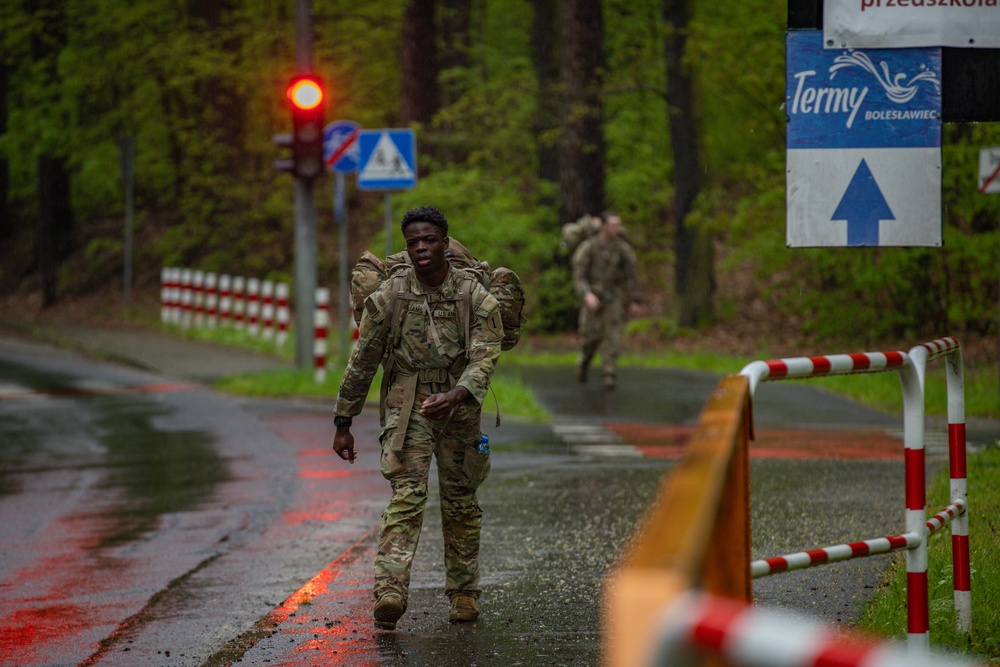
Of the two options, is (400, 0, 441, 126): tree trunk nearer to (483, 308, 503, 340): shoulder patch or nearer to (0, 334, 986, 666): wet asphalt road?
(0, 334, 986, 666): wet asphalt road

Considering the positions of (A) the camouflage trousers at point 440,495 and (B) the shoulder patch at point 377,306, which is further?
(B) the shoulder patch at point 377,306

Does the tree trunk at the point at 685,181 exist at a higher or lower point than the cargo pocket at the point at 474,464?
higher

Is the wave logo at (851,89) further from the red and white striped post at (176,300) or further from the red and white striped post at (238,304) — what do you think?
the red and white striped post at (176,300)

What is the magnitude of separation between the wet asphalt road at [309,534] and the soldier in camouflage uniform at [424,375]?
36 centimetres

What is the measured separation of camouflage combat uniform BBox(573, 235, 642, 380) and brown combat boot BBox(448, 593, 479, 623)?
33.6 feet

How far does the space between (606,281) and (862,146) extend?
33.4 ft

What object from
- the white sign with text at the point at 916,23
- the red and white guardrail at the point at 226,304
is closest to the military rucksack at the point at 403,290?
the white sign with text at the point at 916,23

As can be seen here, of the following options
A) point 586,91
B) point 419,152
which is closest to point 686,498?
point 586,91

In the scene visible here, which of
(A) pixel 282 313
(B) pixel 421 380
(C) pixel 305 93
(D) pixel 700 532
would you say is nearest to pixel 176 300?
(A) pixel 282 313

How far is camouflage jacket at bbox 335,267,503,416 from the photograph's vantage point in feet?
21.2

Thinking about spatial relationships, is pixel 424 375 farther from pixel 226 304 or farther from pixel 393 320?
pixel 226 304

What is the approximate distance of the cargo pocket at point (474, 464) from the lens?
260 inches

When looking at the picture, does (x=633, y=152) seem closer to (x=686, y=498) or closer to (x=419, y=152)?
(x=419, y=152)

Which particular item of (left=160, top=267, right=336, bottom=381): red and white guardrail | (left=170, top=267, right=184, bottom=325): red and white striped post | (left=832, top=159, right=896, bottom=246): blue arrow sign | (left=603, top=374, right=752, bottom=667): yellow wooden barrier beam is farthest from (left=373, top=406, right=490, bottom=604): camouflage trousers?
(left=170, top=267, right=184, bottom=325): red and white striped post
